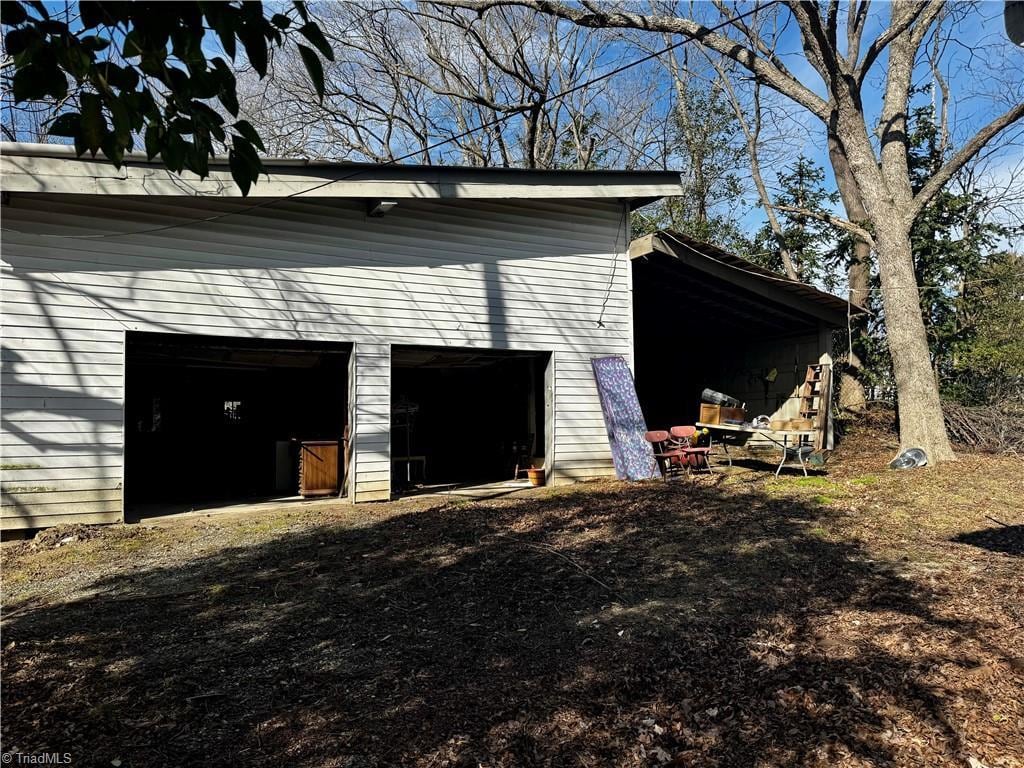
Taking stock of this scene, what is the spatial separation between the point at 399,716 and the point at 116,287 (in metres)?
6.71

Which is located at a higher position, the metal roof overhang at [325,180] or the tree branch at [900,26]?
the tree branch at [900,26]

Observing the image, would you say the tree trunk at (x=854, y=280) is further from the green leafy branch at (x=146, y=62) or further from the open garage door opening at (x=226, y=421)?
the green leafy branch at (x=146, y=62)

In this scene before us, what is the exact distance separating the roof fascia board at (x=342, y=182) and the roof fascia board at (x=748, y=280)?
3.11ft

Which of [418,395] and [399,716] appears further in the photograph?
[418,395]

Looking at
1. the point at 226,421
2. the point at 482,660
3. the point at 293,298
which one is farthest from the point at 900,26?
the point at 226,421

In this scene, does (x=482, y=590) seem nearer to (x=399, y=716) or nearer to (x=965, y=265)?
(x=399, y=716)

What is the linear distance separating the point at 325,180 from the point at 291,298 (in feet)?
5.04

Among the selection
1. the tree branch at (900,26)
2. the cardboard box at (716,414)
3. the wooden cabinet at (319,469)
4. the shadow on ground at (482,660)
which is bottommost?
the shadow on ground at (482,660)

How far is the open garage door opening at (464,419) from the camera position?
39.1ft

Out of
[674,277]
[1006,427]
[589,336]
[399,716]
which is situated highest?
[674,277]

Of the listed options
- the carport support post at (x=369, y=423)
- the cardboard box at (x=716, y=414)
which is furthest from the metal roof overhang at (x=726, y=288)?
the carport support post at (x=369, y=423)

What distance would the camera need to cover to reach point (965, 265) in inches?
564

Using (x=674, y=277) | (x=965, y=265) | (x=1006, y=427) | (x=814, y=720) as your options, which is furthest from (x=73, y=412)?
(x=965, y=265)

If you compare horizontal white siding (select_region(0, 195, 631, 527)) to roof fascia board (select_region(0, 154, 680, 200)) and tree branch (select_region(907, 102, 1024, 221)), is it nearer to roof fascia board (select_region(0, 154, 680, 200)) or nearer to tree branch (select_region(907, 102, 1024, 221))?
roof fascia board (select_region(0, 154, 680, 200))
